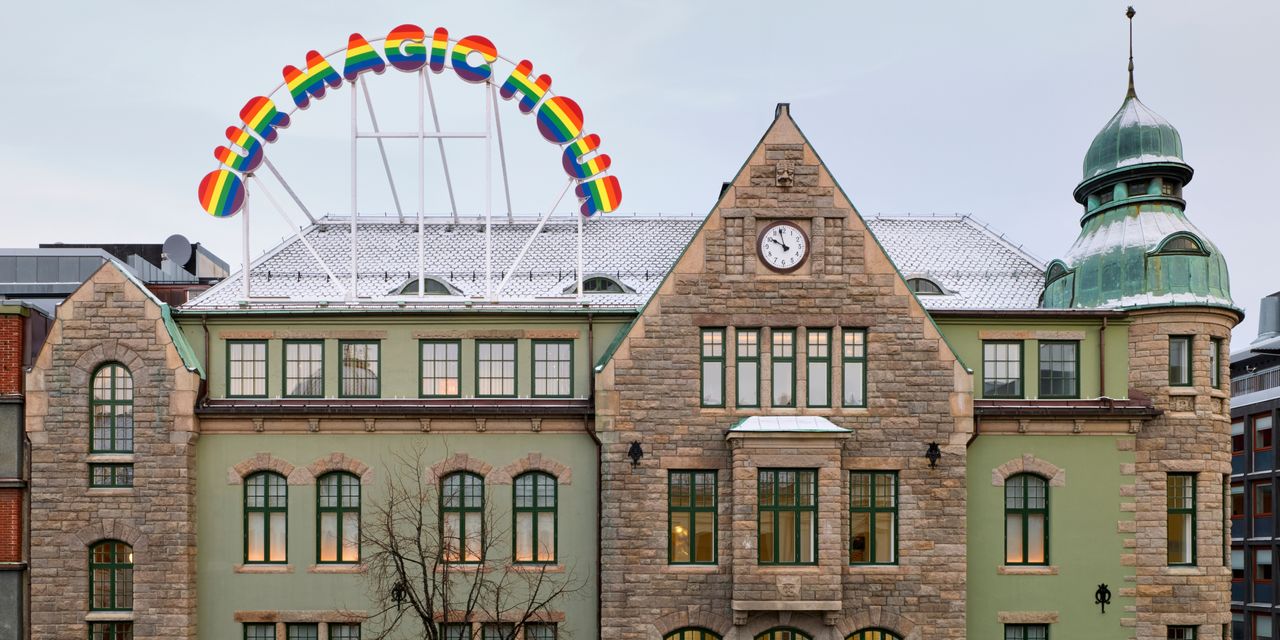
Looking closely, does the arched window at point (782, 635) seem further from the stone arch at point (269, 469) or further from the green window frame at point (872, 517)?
the stone arch at point (269, 469)

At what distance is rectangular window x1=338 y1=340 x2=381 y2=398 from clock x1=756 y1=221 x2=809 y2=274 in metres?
11.3

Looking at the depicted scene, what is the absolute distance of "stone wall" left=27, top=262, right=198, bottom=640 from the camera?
23047 millimetres

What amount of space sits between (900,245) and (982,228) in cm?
373

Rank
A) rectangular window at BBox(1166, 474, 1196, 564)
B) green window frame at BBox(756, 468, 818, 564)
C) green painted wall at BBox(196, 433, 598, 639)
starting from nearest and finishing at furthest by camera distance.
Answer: green window frame at BBox(756, 468, 818, 564)
green painted wall at BBox(196, 433, 598, 639)
rectangular window at BBox(1166, 474, 1196, 564)

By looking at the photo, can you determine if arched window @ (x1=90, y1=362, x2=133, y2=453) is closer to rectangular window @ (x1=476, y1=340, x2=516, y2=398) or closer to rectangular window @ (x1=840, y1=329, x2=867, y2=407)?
rectangular window @ (x1=476, y1=340, x2=516, y2=398)

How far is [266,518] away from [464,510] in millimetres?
5473

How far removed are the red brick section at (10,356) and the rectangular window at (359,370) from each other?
871 centimetres

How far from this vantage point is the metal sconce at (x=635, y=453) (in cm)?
2281

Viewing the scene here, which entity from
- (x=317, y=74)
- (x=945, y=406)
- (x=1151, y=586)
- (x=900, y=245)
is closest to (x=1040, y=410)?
(x=945, y=406)

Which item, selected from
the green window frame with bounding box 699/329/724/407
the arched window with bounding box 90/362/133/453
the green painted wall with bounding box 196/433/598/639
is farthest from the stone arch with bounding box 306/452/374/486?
the green window frame with bounding box 699/329/724/407

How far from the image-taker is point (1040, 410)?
23703 millimetres

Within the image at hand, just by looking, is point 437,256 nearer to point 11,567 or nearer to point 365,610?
point 365,610

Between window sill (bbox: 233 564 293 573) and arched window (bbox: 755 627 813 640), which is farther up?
window sill (bbox: 233 564 293 573)

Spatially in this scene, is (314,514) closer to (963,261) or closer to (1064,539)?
(1064,539)
